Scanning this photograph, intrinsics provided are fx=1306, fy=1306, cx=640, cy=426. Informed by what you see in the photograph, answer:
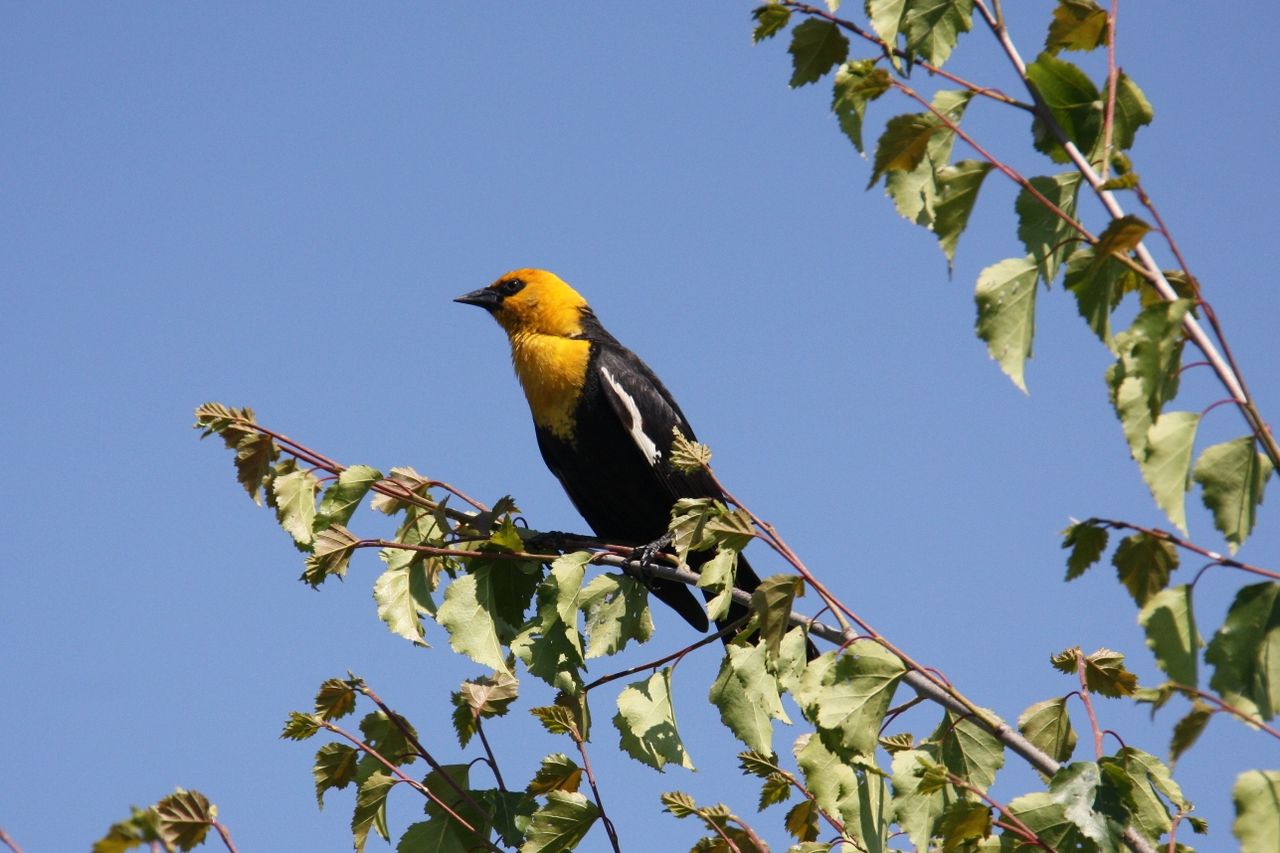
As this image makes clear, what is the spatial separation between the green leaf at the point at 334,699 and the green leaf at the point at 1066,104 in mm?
1923

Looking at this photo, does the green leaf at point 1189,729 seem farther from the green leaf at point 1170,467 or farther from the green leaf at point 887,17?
the green leaf at point 887,17

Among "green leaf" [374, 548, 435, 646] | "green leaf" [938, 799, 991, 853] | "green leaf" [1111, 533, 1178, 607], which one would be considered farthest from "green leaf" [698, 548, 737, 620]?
"green leaf" [1111, 533, 1178, 607]

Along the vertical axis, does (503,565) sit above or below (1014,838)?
above

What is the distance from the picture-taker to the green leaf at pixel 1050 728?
2.78 m

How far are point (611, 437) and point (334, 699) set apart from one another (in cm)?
219

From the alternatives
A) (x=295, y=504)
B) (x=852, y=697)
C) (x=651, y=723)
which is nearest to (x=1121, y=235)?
(x=852, y=697)

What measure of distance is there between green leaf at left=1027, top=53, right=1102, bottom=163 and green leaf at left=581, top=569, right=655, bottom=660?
1468 millimetres

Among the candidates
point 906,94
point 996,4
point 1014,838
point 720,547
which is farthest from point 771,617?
point 996,4

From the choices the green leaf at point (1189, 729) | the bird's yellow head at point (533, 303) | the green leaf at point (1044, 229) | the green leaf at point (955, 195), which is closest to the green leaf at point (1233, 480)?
the green leaf at point (1189, 729)

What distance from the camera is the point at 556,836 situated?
9.21ft

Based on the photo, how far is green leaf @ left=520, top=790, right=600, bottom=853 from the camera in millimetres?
2783

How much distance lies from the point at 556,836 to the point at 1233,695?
1.50 metres

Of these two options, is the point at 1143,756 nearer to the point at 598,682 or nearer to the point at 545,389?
the point at 598,682

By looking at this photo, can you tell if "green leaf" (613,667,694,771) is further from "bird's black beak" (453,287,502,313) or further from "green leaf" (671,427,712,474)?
"bird's black beak" (453,287,502,313)
